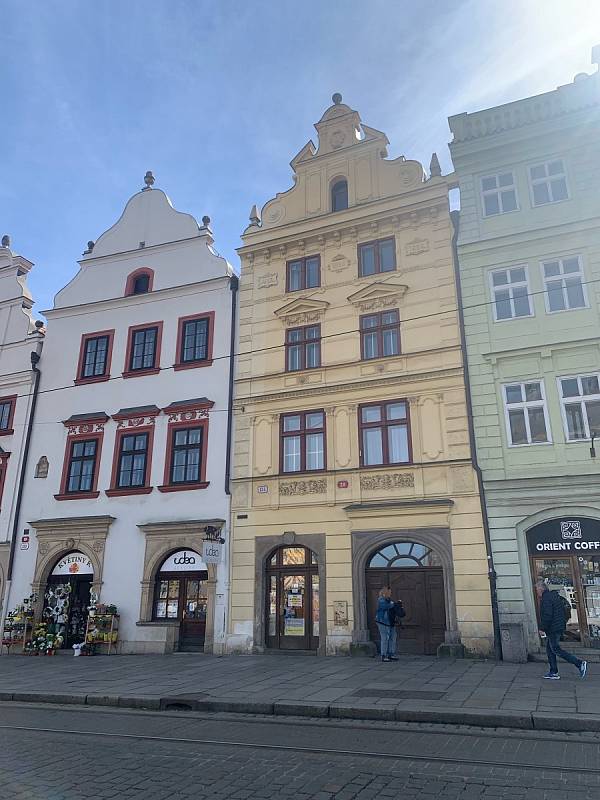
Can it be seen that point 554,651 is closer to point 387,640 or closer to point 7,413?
point 387,640

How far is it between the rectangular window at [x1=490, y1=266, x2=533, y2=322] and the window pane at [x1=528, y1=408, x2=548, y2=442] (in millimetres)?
2922

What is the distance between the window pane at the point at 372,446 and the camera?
18.4 metres

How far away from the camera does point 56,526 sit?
21.7m

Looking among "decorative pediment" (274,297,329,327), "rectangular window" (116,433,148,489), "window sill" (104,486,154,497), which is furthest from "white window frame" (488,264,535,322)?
"window sill" (104,486,154,497)

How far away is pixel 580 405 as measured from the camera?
648 inches

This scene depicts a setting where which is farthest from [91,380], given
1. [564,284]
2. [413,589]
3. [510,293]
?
[564,284]

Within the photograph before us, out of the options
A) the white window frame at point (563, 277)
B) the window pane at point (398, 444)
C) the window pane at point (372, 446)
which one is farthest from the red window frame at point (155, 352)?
the white window frame at point (563, 277)

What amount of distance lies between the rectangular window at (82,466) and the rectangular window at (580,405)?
1583 centimetres

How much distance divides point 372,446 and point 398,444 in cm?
80

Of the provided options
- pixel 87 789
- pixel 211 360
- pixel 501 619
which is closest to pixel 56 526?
pixel 211 360

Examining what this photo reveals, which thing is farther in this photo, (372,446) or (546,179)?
(546,179)

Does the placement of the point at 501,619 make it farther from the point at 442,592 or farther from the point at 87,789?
the point at 87,789

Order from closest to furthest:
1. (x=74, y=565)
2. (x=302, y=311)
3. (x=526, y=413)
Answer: (x=526, y=413) < (x=302, y=311) < (x=74, y=565)

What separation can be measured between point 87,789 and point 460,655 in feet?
38.6
